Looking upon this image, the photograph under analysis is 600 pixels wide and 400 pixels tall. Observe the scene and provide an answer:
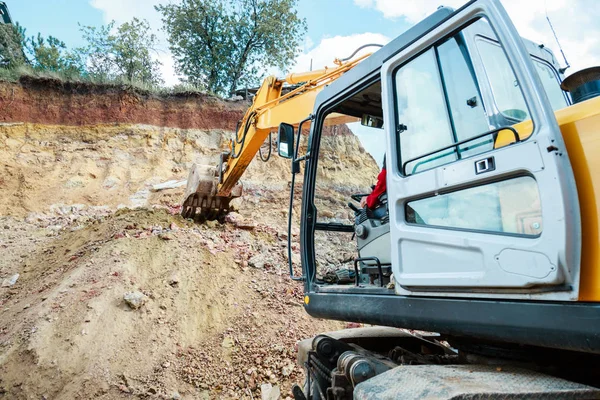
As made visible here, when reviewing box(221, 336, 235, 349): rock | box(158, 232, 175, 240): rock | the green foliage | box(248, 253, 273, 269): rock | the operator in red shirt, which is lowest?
box(221, 336, 235, 349): rock

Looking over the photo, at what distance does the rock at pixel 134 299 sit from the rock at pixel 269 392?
2.05m

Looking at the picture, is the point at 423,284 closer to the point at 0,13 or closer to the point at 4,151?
the point at 4,151

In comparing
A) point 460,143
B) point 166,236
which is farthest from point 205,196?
point 460,143

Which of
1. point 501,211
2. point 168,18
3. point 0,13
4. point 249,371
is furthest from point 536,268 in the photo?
point 168,18

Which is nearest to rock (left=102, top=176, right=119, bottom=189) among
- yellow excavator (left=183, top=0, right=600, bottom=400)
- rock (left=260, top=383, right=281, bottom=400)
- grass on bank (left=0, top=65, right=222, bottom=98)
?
grass on bank (left=0, top=65, right=222, bottom=98)

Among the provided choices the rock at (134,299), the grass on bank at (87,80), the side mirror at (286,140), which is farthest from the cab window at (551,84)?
the grass on bank at (87,80)

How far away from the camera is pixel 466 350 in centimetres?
224

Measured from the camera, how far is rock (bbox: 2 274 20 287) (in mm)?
6879

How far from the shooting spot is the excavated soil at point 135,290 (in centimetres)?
470

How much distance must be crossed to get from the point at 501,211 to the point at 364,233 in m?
1.27

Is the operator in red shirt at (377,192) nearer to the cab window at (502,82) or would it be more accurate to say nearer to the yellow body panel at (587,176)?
the cab window at (502,82)

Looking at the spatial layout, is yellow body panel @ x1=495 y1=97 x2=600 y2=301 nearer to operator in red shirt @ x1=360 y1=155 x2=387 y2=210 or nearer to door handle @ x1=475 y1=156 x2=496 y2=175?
door handle @ x1=475 y1=156 x2=496 y2=175

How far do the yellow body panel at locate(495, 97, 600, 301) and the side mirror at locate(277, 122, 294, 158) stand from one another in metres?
2.14

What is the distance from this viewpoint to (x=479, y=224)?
6.17 feet
